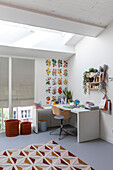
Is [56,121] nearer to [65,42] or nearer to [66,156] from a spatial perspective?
[66,156]

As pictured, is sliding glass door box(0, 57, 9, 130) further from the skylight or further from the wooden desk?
the wooden desk

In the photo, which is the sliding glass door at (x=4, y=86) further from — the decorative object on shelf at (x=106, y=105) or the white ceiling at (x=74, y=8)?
the decorative object on shelf at (x=106, y=105)

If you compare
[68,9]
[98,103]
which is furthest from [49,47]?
[98,103]

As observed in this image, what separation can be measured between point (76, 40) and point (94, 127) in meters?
2.49

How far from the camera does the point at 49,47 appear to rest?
170 inches

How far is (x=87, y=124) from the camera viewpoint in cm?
357

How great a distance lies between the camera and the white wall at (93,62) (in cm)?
350

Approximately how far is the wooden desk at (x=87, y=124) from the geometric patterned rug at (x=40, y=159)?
0.64 metres

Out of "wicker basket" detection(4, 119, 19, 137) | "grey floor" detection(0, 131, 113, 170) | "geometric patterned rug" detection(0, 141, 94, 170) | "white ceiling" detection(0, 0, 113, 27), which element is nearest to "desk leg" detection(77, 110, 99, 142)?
"grey floor" detection(0, 131, 113, 170)

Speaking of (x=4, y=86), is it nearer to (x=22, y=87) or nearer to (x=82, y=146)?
(x=22, y=87)

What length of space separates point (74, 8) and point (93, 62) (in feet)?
5.09

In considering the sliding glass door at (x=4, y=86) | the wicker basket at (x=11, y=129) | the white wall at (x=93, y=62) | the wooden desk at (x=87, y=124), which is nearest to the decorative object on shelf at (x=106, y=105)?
the white wall at (x=93, y=62)

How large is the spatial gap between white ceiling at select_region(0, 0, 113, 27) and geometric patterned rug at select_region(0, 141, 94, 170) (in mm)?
2693

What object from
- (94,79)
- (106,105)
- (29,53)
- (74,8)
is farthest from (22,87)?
(74,8)
